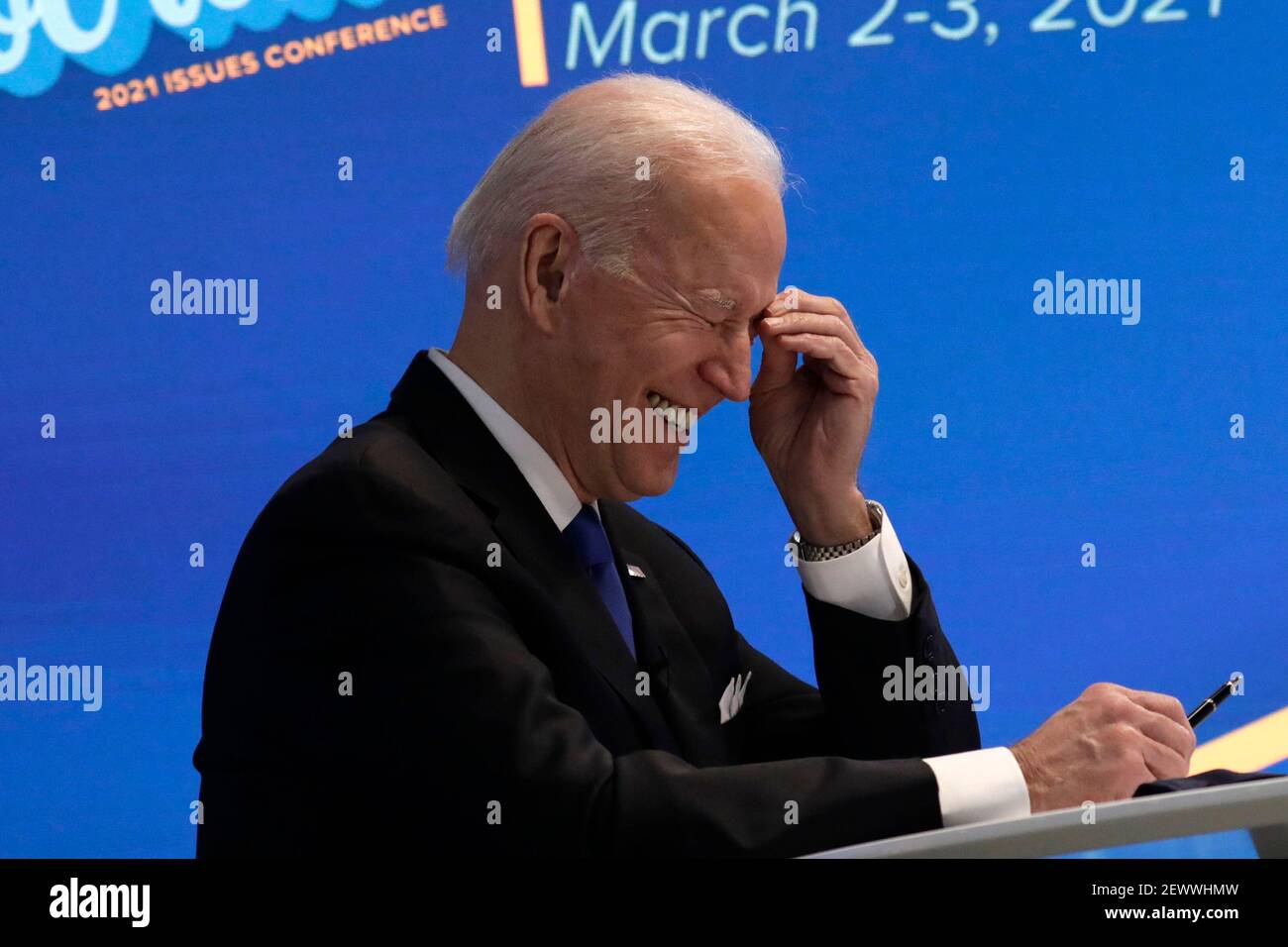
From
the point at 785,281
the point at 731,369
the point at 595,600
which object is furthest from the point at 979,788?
the point at 785,281

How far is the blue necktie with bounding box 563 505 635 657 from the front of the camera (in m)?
2.15

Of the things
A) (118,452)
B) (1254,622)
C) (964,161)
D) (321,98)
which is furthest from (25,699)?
(1254,622)

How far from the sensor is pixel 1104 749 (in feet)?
5.97

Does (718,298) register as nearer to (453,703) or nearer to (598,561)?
(598,561)

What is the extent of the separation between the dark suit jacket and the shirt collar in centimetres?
2

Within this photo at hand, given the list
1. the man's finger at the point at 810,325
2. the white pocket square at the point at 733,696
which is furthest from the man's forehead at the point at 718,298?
the white pocket square at the point at 733,696

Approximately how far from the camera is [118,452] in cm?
383

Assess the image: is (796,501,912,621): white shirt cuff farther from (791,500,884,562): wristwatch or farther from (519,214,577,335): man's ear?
(519,214,577,335): man's ear

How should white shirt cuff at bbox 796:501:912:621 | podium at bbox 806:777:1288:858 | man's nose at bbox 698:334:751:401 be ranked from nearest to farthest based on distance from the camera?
podium at bbox 806:777:1288:858
man's nose at bbox 698:334:751:401
white shirt cuff at bbox 796:501:912:621

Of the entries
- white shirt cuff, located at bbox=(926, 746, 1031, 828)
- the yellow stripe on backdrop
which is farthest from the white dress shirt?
the yellow stripe on backdrop
